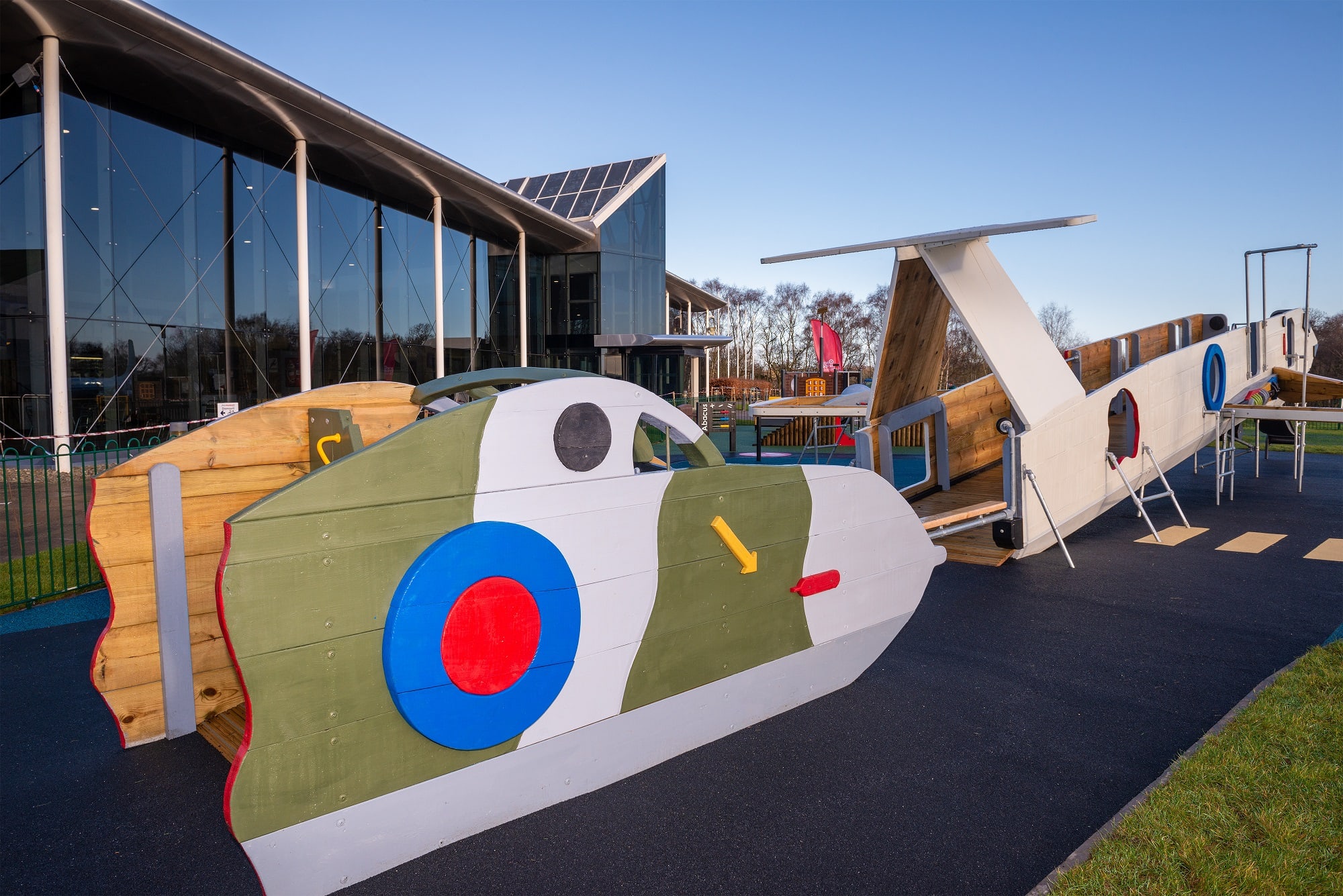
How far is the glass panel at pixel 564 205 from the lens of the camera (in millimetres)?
30094

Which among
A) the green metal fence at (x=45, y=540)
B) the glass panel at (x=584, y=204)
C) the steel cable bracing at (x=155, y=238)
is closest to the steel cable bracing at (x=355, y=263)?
the steel cable bracing at (x=155, y=238)

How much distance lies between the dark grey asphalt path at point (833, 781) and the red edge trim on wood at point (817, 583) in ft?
2.66

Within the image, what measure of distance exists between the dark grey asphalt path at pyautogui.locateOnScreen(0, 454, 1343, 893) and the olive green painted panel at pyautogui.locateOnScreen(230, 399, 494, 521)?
151 cm

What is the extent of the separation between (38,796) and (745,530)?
3.55m

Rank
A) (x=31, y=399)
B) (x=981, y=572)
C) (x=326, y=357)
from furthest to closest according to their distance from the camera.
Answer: (x=326, y=357) → (x=31, y=399) → (x=981, y=572)

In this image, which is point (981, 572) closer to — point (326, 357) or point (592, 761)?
point (592, 761)

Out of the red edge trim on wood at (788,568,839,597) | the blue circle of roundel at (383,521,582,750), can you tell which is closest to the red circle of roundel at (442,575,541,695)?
the blue circle of roundel at (383,521,582,750)

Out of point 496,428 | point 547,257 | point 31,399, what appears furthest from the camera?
point 547,257

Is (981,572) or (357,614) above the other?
(357,614)

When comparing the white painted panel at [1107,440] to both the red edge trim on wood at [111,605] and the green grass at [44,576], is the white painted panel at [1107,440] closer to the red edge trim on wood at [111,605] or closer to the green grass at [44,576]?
the red edge trim on wood at [111,605]

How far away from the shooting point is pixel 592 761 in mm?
3406

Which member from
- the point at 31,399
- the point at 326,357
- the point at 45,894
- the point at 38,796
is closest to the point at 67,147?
the point at 31,399

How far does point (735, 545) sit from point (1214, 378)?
11.9 m

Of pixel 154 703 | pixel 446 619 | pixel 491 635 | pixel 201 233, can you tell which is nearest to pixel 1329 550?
pixel 491 635
